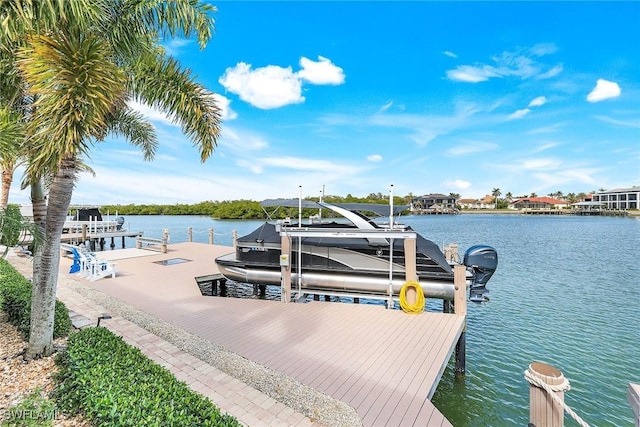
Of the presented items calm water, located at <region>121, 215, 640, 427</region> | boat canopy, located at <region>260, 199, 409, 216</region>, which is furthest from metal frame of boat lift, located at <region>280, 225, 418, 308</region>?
calm water, located at <region>121, 215, 640, 427</region>

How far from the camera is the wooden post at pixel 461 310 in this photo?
6.59m

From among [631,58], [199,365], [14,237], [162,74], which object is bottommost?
[199,365]

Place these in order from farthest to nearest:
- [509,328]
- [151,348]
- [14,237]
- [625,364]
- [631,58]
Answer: [631,58]
[509,328]
[625,364]
[151,348]
[14,237]

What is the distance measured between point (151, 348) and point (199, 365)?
1.17 metres

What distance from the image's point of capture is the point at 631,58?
71.5 ft

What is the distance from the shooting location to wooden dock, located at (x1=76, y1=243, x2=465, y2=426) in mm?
3971

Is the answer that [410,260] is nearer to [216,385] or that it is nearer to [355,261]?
[355,261]

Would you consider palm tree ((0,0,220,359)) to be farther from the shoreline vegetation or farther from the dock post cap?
the shoreline vegetation

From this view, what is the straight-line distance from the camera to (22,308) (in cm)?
588

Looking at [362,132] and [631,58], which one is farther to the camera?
[362,132]

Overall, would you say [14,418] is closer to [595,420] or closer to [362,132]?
[595,420]

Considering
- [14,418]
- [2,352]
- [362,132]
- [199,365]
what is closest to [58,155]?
[14,418]

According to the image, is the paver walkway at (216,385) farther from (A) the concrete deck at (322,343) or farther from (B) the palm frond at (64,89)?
(B) the palm frond at (64,89)

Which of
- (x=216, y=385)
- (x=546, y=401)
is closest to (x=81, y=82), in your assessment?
(x=216, y=385)
